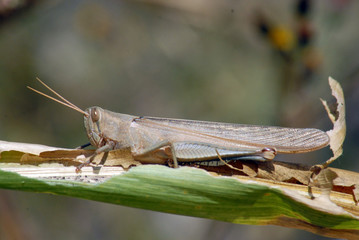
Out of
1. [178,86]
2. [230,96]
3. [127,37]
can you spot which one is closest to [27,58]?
[127,37]

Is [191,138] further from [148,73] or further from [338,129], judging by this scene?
[148,73]

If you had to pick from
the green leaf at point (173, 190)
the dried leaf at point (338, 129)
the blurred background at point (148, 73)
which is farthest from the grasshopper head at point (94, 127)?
the blurred background at point (148, 73)

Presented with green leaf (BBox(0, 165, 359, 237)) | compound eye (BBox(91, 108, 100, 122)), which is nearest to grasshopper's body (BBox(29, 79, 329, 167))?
compound eye (BBox(91, 108, 100, 122))

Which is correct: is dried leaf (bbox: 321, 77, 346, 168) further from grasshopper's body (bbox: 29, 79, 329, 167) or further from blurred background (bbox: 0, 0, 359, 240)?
blurred background (bbox: 0, 0, 359, 240)

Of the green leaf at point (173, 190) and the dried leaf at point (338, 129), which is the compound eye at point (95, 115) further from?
the dried leaf at point (338, 129)

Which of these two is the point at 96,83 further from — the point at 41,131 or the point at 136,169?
the point at 136,169

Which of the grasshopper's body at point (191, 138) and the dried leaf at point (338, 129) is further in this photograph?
the grasshopper's body at point (191, 138)

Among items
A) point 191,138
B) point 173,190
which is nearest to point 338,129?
point 191,138
